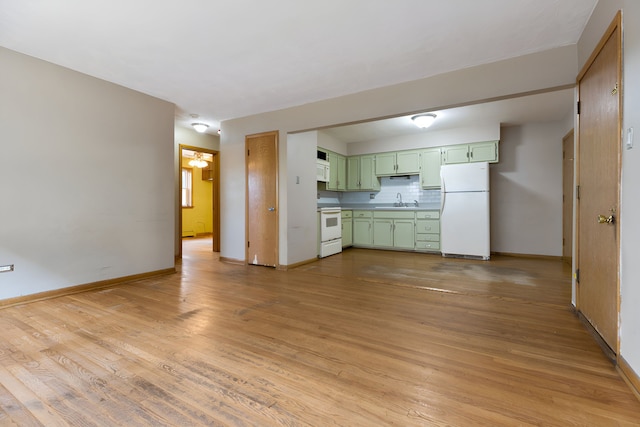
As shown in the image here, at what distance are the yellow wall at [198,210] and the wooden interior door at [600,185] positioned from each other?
990 cm

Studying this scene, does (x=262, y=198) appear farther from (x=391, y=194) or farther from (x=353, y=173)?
(x=391, y=194)

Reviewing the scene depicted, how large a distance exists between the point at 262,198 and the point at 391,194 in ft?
11.1

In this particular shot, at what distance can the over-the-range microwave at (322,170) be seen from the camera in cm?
584

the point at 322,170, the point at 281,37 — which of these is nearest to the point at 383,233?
the point at 322,170

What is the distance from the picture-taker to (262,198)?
185 inches

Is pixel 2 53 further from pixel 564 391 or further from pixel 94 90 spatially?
pixel 564 391

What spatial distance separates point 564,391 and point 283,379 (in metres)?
1.48

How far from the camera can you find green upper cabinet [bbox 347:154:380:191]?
6762mm

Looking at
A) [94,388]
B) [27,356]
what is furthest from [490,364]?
[27,356]

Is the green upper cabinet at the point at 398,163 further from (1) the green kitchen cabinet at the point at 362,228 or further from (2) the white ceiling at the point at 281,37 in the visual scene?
(2) the white ceiling at the point at 281,37

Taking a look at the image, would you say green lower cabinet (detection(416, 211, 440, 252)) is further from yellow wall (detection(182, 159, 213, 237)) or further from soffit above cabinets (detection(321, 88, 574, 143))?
yellow wall (detection(182, 159, 213, 237))

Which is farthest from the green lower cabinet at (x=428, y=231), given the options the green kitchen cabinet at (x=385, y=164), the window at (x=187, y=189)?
the window at (x=187, y=189)

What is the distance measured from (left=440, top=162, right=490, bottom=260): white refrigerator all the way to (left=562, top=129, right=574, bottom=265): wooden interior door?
3.74ft

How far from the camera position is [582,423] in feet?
4.23
